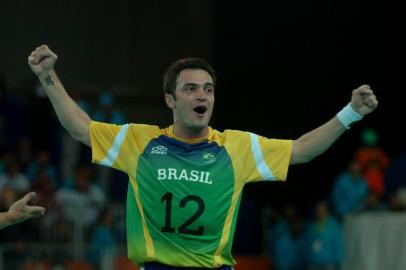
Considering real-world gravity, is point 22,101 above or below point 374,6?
below

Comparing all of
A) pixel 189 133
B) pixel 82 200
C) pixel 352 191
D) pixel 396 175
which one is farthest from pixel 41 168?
pixel 189 133

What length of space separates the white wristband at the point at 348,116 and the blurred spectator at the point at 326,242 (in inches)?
480

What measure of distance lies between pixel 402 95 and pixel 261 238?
4536 mm

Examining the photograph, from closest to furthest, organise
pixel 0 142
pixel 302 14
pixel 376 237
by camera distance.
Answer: pixel 376 237 < pixel 0 142 < pixel 302 14

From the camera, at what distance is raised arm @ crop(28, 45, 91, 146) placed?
332 inches

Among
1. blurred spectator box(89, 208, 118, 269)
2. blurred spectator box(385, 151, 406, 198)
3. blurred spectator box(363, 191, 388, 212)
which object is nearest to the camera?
blurred spectator box(89, 208, 118, 269)

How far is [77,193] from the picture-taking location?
65.2 ft

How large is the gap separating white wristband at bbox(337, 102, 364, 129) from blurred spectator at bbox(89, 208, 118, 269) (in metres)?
11.0

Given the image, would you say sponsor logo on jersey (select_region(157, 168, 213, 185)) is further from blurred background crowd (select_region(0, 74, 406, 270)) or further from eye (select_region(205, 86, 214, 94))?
blurred background crowd (select_region(0, 74, 406, 270))

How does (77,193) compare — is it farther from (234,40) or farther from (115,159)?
(115,159)

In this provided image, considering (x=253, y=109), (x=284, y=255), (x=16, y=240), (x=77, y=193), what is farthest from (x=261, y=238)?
(x=16, y=240)

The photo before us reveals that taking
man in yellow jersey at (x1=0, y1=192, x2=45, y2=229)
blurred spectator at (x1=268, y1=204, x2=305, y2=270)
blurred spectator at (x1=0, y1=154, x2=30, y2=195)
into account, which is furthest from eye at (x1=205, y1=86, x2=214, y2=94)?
blurred spectator at (x1=268, y1=204, x2=305, y2=270)

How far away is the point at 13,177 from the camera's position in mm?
18766

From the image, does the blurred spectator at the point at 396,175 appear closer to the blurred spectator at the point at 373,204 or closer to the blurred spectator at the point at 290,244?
the blurred spectator at the point at 373,204
